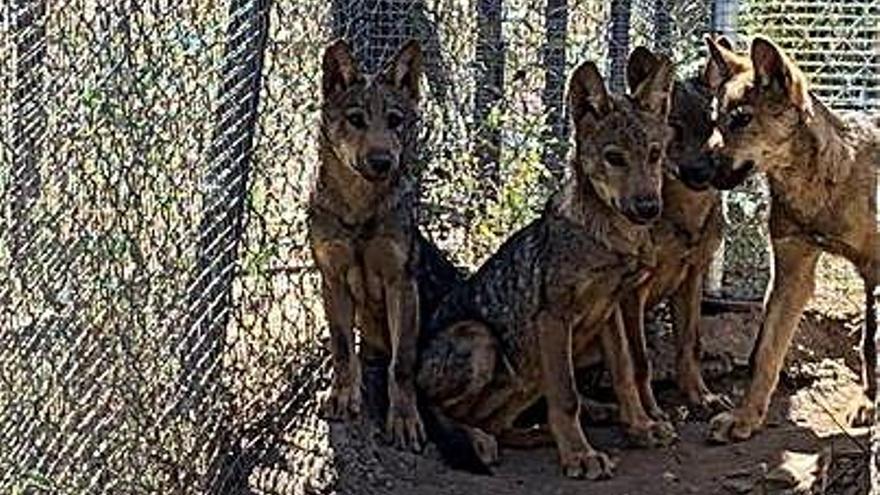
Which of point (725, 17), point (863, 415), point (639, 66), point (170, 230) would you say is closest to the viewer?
point (170, 230)

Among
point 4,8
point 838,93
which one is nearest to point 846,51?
point 838,93

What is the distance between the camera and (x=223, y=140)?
A: 5.18 m

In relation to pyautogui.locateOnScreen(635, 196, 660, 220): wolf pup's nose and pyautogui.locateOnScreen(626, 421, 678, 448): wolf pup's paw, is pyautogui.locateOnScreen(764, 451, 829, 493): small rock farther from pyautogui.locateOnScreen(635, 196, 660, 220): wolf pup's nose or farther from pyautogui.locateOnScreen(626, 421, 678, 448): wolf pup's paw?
pyautogui.locateOnScreen(635, 196, 660, 220): wolf pup's nose

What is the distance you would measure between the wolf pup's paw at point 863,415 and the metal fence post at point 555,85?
178 cm

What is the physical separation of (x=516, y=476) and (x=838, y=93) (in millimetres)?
2341

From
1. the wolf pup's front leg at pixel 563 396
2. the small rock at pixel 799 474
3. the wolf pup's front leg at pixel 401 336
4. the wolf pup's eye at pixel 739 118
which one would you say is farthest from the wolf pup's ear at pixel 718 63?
the small rock at pixel 799 474

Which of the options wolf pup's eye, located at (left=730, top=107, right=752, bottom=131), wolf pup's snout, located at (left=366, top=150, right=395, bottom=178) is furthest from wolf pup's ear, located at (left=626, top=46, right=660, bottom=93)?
wolf pup's snout, located at (left=366, top=150, right=395, bottom=178)

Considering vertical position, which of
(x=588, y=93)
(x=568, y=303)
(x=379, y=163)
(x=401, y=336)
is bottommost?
(x=401, y=336)

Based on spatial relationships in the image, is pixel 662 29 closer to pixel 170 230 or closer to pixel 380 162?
pixel 380 162

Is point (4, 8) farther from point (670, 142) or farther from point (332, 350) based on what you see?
point (670, 142)

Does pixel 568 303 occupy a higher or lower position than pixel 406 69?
lower

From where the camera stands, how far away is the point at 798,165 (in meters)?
Answer: 5.99

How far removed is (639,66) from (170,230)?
2.40 metres

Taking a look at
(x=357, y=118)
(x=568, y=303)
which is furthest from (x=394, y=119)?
(x=568, y=303)
